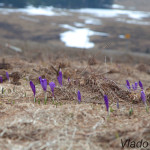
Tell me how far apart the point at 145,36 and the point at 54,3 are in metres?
34.4

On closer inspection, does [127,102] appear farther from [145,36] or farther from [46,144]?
[145,36]

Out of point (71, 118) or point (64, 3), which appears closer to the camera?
point (71, 118)

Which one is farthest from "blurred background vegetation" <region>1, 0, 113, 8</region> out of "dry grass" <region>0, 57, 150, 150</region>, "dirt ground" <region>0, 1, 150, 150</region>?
"dry grass" <region>0, 57, 150, 150</region>

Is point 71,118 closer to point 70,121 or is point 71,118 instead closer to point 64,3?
point 70,121

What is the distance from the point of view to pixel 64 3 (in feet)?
A: 215

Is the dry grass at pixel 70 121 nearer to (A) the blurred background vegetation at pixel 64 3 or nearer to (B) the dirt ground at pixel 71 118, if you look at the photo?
(B) the dirt ground at pixel 71 118

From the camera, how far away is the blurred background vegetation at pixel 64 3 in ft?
191

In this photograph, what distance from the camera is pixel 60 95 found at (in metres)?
2.69

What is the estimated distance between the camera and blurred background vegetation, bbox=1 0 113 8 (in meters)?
58.2

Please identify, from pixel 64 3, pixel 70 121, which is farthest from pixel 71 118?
pixel 64 3

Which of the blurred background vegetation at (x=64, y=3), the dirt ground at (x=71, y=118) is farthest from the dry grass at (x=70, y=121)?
the blurred background vegetation at (x=64, y=3)

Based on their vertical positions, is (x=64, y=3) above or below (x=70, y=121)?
below

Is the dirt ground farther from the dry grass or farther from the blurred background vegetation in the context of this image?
the blurred background vegetation

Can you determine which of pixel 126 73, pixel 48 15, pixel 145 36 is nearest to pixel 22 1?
pixel 48 15
